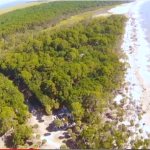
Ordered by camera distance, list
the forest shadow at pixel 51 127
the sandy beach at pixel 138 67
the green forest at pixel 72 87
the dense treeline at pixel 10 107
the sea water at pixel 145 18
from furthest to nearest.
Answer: the sea water at pixel 145 18
the sandy beach at pixel 138 67
the forest shadow at pixel 51 127
the dense treeline at pixel 10 107
the green forest at pixel 72 87

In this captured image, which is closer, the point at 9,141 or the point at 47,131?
the point at 9,141

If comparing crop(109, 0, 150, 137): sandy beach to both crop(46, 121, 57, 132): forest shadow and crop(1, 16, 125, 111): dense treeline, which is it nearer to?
crop(1, 16, 125, 111): dense treeline

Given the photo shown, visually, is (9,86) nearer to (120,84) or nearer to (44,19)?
(120,84)

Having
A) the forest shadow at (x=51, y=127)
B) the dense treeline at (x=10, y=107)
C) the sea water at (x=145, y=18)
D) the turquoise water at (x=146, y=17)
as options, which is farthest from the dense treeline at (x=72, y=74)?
the turquoise water at (x=146, y=17)

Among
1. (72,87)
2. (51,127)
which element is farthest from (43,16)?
(51,127)

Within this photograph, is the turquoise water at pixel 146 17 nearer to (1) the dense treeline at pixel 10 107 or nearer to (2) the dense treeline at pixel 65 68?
(2) the dense treeline at pixel 65 68

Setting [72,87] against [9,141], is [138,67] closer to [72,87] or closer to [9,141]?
[72,87]

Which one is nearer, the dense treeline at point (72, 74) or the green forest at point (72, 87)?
the green forest at point (72, 87)
